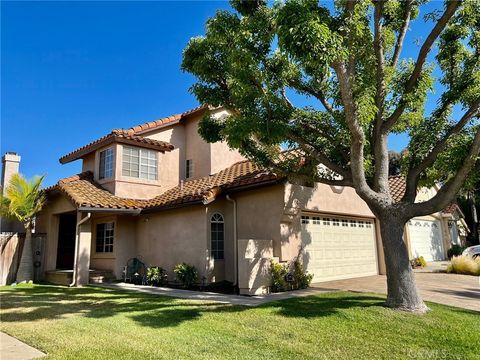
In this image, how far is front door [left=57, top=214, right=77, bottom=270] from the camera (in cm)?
1914

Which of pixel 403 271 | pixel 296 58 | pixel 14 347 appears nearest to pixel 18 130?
pixel 14 347

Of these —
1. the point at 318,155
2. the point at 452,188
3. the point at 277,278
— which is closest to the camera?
the point at 452,188

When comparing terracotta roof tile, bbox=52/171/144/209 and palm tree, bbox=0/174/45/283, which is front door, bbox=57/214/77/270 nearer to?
palm tree, bbox=0/174/45/283

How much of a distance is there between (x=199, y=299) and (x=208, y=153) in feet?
29.9

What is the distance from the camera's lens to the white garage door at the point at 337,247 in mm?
13711

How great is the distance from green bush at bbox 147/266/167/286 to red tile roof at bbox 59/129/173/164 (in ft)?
20.8

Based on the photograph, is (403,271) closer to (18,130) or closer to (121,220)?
(121,220)

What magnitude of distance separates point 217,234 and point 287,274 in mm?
3372

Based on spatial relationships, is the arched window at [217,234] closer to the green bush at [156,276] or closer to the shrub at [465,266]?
the green bush at [156,276]

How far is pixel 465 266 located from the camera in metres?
15.4

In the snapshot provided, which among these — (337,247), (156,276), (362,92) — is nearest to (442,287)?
(337,247)

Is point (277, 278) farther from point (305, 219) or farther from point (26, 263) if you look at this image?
point (26, 263)

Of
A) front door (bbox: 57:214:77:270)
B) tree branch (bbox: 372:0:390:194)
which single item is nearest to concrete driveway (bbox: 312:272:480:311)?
tree branch (bbox: 372:0:390:194)

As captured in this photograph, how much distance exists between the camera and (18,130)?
23.6 metres
